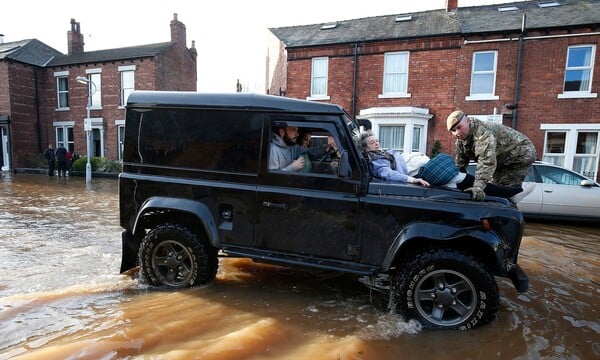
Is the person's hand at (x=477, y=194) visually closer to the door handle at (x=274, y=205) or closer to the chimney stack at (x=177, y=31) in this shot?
the door handle at (x=274, y=205)

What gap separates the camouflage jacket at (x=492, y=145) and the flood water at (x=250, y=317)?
64.0 inches

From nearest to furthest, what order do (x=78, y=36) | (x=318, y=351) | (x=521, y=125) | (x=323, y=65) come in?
(x=318, y=351)
(x=521, y=125)
(x=323, y=65)
(x=78, y=36)

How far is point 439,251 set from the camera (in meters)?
3.44

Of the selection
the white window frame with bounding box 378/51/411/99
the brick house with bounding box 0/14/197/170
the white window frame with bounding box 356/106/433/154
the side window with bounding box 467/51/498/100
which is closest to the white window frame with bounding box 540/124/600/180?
the side window with bounding box 467/51/498/100

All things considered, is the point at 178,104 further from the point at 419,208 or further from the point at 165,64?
the point at 165,64

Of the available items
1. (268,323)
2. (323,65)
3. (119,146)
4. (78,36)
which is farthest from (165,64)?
(268,323)

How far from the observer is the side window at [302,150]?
371 centimetres

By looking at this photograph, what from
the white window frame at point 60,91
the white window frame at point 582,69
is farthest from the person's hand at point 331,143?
the white window frame at point 60,91

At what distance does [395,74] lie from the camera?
1552cm

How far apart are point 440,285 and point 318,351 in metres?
1.35

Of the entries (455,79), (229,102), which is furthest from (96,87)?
(229,102)

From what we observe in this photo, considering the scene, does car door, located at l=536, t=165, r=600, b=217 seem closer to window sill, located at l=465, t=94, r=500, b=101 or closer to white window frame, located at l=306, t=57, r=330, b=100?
window sill, located at l=465, t=94, r=500, b=101

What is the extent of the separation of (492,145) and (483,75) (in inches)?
492

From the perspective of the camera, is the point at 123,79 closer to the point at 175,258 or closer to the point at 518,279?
the point at 175,258
